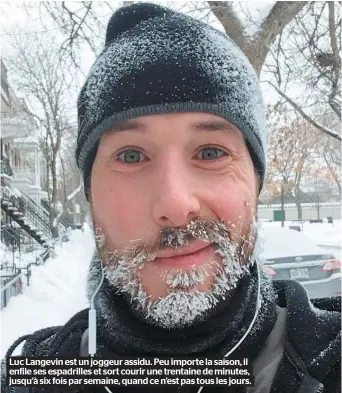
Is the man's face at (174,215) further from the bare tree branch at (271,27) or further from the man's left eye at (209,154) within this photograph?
the bare tree branch at (271,27)

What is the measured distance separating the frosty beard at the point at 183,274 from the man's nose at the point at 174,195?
15 mm

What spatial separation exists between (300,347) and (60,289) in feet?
3.42

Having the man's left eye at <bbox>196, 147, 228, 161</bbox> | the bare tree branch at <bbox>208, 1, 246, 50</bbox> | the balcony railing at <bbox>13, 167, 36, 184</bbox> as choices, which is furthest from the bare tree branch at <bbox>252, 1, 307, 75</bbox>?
the balcony railing at <bbox>13, 167, 36, 184</bbox>

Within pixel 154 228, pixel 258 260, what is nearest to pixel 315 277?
pixel 258 260

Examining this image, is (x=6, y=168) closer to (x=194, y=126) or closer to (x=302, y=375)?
(x=194, y=126)

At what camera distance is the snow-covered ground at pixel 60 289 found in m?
0.97

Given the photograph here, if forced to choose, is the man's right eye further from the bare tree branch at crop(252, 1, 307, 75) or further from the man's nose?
the bare tree branch at crop(252, 1, 307, 75)

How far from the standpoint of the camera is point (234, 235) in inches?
23.2

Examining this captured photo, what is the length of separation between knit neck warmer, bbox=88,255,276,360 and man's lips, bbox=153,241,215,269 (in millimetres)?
91

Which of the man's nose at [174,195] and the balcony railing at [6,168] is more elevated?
the balcony railing at [6,168]

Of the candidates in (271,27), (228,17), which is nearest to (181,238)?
(228,17)

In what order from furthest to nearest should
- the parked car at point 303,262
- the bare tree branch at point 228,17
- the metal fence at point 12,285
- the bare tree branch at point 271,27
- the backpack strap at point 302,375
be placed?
the metal fence at point 12,285, the parked car at point 303,262, the bare tree branch at point 271,27, the bare tree branch at point 228,17, the backpack strap at point 302,375

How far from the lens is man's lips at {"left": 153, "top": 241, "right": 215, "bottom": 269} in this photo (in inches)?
22.0

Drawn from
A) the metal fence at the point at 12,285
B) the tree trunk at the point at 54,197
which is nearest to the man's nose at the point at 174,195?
the tree trunk at the point at 54,197
